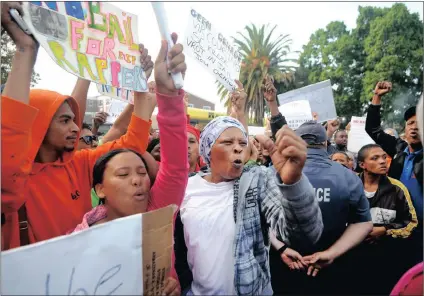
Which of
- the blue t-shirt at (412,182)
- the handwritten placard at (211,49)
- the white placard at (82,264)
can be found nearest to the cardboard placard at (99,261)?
the white placard at (82,264)

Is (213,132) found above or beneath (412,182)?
above

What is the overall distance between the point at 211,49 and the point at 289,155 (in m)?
1.58

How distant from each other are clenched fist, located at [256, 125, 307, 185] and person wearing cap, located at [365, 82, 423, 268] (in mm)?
2109

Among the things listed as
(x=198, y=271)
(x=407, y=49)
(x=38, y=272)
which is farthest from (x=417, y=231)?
(x=407, y=49)

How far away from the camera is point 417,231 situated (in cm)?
311

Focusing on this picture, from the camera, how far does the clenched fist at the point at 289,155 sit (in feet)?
4.43

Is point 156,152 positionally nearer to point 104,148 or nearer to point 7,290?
point 104,148

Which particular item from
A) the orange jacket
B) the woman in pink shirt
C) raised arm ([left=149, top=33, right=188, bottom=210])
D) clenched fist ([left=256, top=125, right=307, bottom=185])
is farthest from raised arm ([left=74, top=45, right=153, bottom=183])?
clenched fist ([left=256, top=125, right=307, bottom=185])

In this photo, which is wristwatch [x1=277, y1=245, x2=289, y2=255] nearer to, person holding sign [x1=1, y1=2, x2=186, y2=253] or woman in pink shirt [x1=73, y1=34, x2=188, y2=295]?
woman in pink shirt [x1=73, y1=34, x2=188, y2=295]

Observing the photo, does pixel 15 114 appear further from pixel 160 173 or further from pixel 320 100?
pixel 320 100

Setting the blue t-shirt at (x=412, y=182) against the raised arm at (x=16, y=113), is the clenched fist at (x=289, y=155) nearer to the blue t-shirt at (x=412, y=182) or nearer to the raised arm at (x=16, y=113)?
the raised arm at (x=16, y=113)

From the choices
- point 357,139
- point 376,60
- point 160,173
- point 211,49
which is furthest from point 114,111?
point 376,60

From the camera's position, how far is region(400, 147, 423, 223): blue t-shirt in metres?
3.25

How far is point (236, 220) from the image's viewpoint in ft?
5.94
